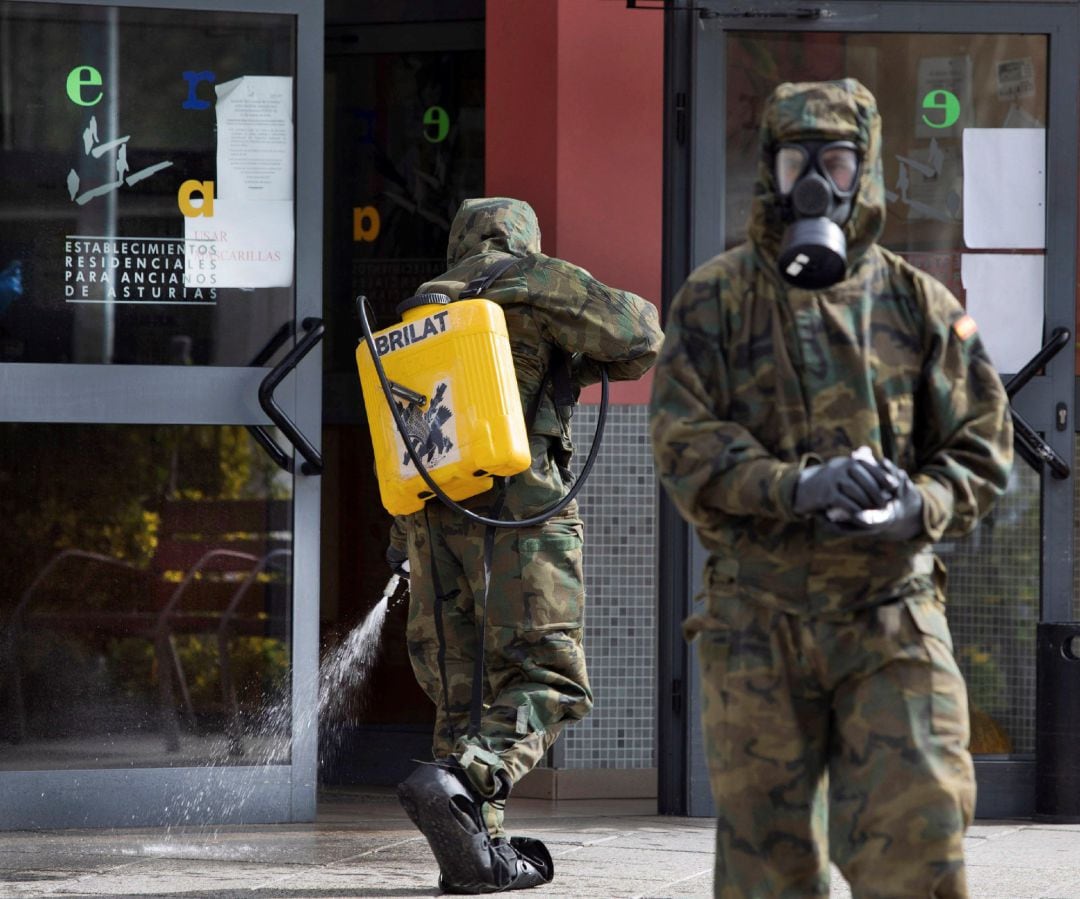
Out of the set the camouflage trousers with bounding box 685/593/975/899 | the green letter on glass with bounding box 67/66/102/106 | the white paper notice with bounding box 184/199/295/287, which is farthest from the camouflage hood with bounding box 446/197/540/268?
the camouflage trousers with bounding box 685/593/975/899

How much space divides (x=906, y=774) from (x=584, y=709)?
2047mm

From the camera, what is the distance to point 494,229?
17.4ft

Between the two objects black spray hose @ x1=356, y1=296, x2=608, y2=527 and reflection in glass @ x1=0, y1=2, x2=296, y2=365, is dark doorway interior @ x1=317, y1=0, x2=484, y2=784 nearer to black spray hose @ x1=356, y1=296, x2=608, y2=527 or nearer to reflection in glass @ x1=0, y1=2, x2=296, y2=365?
reflection in glass @ x1=0, y1=2, x2=296, y2=365

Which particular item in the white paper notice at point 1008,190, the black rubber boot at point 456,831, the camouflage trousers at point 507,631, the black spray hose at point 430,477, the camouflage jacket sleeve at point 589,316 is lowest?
the black rubber boot at point 456,831

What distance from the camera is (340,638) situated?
792 centimetres

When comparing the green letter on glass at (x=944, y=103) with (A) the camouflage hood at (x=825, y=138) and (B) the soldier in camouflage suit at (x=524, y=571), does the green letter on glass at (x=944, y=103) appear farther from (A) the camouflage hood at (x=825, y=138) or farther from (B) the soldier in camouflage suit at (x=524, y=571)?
(A) the camouflage hood at (x=825, y=138)

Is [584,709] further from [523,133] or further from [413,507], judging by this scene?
[523,133]

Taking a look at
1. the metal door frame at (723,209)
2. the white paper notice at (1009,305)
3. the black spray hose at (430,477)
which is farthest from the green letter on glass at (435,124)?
the black spray hose at (430,477)

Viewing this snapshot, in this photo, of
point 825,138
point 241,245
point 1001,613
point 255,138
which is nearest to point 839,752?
point 825,138

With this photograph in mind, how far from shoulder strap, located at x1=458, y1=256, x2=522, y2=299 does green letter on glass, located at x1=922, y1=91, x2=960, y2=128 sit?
86.1 inches

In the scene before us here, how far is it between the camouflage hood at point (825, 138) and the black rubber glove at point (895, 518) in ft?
1.54

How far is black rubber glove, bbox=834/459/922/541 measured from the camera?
308cm

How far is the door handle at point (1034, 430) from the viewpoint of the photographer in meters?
6.48

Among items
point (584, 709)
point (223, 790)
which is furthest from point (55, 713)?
point (584, 709)
